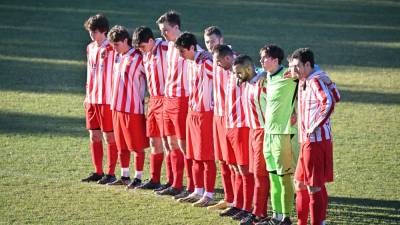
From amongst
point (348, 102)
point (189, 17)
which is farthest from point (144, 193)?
point (189, 17)

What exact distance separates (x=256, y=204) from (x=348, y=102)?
23.0 ft

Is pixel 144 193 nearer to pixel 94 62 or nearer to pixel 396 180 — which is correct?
pixel 94 62

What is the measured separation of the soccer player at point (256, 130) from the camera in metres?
10.6

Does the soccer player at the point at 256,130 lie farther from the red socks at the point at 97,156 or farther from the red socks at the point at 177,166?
the red socks at the point at 97,156

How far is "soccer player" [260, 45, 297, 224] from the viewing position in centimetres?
1035

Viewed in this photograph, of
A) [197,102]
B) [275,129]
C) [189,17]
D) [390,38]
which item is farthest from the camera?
[189,17]

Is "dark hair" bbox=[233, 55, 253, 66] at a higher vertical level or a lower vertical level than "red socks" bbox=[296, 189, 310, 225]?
higher

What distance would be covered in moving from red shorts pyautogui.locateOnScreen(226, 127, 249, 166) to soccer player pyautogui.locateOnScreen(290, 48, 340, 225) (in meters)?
0.87

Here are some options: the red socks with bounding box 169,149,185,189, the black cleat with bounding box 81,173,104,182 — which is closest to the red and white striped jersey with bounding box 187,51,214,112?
the red socks with bounding box 169,149,185,189

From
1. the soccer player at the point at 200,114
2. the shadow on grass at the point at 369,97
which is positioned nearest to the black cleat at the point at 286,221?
the soccer player at the point at 200,114

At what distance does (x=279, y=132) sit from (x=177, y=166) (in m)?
1.83

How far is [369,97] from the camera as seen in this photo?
57.9 feet

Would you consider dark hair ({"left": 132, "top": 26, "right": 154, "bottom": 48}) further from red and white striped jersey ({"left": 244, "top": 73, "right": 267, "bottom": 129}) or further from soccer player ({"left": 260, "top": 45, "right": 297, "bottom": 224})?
soccer player ({"left": 260, "top": 45, "right": 297, "bottom": 224})

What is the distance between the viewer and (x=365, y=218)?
11.0 metres
